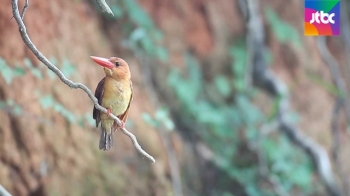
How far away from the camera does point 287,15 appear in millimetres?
5242

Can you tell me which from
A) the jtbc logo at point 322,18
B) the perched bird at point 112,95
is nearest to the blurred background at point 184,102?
the jtbc logo at point 322,18

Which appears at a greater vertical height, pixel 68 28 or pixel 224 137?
pixel 224 137

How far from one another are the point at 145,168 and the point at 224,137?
130cm

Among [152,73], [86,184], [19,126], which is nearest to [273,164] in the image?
[152,73]

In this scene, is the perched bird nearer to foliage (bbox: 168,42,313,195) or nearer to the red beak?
the red beak

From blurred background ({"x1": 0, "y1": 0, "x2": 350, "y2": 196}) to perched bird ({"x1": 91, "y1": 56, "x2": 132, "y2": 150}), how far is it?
789 mm

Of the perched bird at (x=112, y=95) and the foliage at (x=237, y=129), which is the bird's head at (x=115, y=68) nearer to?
the perched bird at (x=112, y=95)

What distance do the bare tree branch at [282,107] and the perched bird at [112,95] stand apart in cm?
337

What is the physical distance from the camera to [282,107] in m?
4.88

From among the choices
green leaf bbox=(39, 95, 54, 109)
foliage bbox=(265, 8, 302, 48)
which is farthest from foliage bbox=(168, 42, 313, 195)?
green leaf bbox=(39, 95, 54, 109)

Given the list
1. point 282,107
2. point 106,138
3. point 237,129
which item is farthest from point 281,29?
point 106,138

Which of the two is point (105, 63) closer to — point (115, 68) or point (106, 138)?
point (115, 68)

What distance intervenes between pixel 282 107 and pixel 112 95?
3.60 meters

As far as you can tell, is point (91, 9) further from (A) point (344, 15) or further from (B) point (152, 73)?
(A) point (344, 15)
